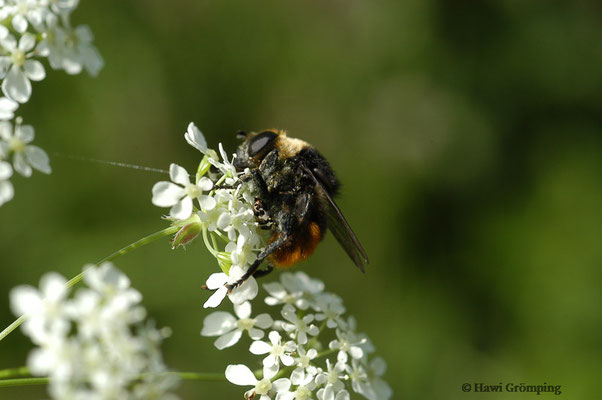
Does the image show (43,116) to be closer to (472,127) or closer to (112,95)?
(112,95)

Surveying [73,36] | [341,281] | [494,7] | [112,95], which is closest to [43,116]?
[112,95]

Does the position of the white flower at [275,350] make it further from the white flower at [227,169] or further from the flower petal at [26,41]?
the flower petal at [26,41]

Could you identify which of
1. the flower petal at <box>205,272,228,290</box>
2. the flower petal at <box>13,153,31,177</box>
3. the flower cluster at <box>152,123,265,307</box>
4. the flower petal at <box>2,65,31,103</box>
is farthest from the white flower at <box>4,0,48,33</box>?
the flower petal at <box>205,272,228,290</box>

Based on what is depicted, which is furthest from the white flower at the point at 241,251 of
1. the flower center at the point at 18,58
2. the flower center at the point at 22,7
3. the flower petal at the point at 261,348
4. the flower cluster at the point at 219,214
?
the flower center at the point at 22,7

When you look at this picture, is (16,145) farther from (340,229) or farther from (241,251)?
(340,229)

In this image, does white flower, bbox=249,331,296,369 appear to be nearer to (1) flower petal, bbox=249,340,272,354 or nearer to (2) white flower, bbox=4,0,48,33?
(1) flower petal, bbox=249,340,272,354

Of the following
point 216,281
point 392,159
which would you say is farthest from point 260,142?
point 392,159

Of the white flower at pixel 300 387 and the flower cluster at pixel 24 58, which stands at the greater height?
the flower cluster at pixel 24 58
